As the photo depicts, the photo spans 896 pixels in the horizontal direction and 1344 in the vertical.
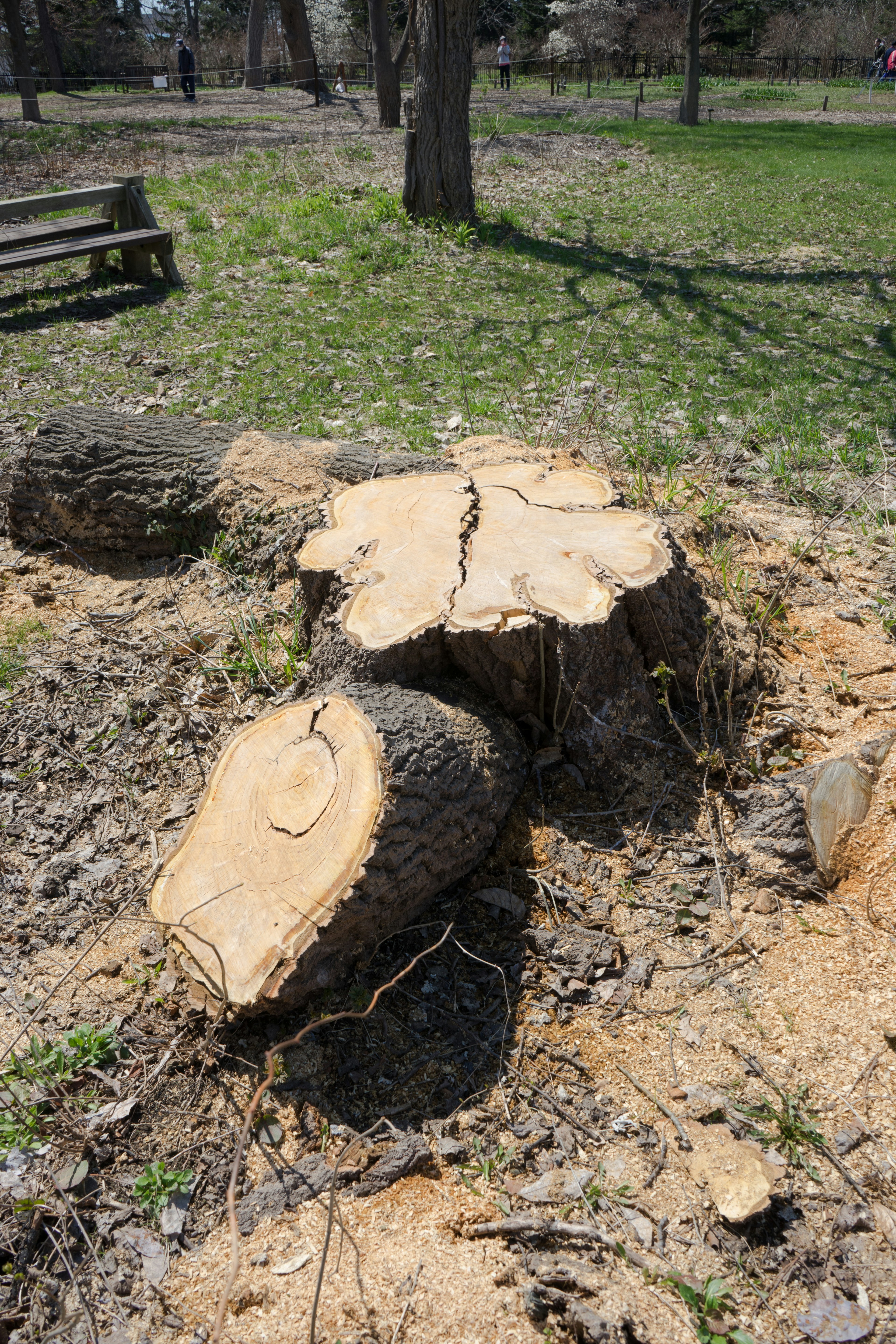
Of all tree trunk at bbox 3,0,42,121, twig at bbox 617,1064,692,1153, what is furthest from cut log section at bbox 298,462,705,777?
tree trunk at bbox 3,0,42,121

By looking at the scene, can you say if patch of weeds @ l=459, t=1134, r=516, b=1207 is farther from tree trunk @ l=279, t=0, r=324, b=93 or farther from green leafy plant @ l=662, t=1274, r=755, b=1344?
tree trunk @ l=279, t=0, r=324, b=93

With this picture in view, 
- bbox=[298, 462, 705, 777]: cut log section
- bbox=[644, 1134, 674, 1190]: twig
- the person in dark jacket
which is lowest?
bbox=[644, 1134, 674, 1190]: twig

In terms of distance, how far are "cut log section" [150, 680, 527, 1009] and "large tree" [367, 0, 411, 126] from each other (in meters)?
14.9

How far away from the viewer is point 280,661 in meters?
3.27

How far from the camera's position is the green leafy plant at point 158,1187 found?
1815mm

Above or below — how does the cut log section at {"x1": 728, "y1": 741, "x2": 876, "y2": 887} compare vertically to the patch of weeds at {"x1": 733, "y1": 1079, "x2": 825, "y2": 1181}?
above

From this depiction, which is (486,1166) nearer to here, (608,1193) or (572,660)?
(608,1193)

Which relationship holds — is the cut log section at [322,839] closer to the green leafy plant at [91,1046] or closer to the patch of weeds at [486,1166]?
the green leafy plant at [91,1046]

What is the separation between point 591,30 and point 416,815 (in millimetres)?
31811

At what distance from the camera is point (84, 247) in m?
7.43

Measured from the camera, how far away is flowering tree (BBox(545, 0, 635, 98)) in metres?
26.4

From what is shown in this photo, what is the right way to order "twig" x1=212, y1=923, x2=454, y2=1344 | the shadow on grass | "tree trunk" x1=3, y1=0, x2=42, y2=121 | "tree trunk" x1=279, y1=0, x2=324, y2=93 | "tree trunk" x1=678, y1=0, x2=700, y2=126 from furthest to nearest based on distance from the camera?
1. "tree trunk" x1=279, y1=0, x2=324, y2=93
2. "tree trunk" x1=3, y1=0, x2=42, y2=121
3. "tree trunk" x1=678, y1=0, x2=700, y2=126
4. the shadow on grass
5. "twig" x1=212, y1=923, x2=454, y2=1344

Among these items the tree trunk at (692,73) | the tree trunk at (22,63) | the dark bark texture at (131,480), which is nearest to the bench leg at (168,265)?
the dark bark texture at (131,480)

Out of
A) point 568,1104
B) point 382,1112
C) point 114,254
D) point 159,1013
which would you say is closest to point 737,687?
point 568,1104
